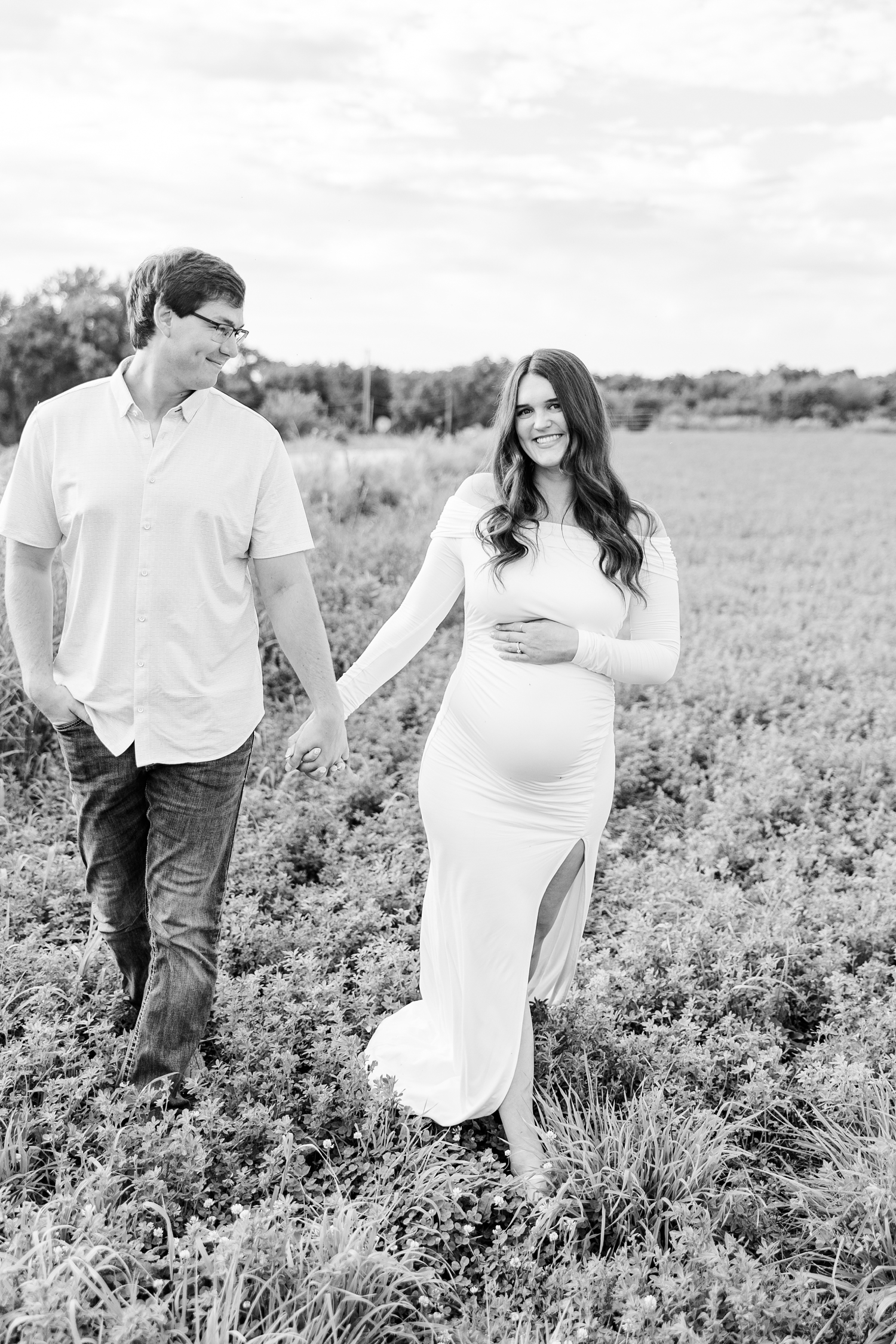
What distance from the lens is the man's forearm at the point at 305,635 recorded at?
2.85m

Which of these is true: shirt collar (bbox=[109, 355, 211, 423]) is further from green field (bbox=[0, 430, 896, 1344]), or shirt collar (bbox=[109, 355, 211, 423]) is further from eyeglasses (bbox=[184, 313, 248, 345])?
green field (bbox=[0, 430, 896, 1344])

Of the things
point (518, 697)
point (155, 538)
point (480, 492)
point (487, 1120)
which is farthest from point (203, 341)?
point (487, 1120)

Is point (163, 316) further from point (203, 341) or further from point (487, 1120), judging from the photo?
point (487, 1120)

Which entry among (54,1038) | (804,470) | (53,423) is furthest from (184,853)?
(804,470)

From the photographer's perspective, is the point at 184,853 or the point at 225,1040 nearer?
the point at 184,853

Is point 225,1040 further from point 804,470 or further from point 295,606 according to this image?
point 804,470

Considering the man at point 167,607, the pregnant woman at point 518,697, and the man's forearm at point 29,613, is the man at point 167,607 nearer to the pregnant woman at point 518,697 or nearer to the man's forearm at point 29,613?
the man's forearm at point 29,613

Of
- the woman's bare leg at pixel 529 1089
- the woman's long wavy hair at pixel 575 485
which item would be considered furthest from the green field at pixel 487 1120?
the woman's long wavy hair at pixel 575 485

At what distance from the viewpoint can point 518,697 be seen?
2941mm

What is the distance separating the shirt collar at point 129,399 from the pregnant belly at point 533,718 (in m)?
1.05

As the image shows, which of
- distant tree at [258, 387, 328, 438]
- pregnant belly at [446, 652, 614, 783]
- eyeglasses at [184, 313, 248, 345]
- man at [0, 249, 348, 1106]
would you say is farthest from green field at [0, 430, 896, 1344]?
distant tree at [258, 387, 328, 438]

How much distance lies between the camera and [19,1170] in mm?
2633

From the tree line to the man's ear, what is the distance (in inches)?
42.8

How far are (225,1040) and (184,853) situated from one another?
71 cm
